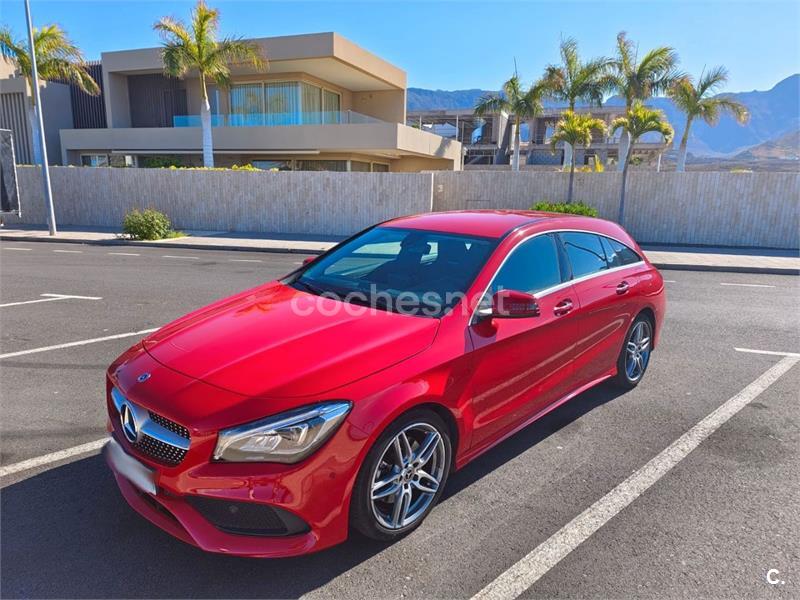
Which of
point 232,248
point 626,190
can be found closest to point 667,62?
point 626,190

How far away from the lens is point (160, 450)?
2.48 m

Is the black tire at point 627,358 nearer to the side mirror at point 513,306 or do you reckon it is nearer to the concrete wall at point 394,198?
the side mirror at point 513,306

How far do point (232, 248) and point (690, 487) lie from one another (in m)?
14.0

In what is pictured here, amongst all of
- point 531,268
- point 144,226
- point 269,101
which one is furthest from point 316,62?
point 531,268

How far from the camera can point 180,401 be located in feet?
8.06

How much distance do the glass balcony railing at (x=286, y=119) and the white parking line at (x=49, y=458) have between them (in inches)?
934

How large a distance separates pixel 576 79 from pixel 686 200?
11217 millimetres

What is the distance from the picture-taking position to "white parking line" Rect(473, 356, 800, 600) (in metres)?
2.53

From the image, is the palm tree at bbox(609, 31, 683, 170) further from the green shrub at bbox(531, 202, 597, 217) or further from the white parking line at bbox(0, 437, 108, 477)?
the white parking line at bbox(0, 437, 108, 477)

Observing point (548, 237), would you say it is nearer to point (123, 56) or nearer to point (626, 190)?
point (626, 190)

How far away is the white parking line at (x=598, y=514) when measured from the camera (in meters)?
2.53

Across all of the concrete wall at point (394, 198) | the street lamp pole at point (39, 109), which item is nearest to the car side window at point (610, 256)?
the concrete wall at point (394, 198)

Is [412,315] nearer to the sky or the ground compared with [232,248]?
nearer to the sky

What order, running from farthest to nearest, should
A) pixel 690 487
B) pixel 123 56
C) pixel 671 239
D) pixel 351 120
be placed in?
pixel 123 56
pixel 351 120
pixel 671 239
pixel 690 487
